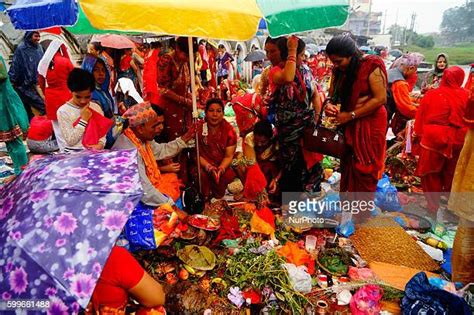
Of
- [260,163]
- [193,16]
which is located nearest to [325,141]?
[260,163]

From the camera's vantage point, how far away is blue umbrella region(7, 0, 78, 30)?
233 centimetres

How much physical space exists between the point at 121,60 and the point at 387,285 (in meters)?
6.10

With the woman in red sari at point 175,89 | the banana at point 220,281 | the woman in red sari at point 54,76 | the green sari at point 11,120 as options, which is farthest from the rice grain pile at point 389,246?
the green sari at point 11,120

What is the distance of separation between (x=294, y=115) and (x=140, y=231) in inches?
92.6

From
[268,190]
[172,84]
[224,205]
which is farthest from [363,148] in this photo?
[172,84]

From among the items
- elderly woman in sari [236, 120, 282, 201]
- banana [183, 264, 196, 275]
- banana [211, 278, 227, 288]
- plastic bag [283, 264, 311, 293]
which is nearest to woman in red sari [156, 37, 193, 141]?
elderly woman in sari [236, 120, 282, 201]

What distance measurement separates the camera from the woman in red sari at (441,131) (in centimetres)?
375

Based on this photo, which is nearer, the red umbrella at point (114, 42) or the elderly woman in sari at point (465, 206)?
the elderly woman in sari at point (465, 206)

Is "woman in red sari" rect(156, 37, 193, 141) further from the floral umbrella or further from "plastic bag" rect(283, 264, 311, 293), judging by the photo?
the floral umbrella

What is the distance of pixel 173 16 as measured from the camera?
2113 mm

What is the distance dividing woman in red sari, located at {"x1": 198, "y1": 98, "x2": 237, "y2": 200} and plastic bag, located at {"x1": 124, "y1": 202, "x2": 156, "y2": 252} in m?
1.74

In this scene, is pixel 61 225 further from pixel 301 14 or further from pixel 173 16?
pixel 301 14

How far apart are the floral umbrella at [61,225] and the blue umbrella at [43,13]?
115 centimetres

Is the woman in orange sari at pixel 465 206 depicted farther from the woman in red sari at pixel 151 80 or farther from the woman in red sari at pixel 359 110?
the woman in red sari at pixel 151 80
